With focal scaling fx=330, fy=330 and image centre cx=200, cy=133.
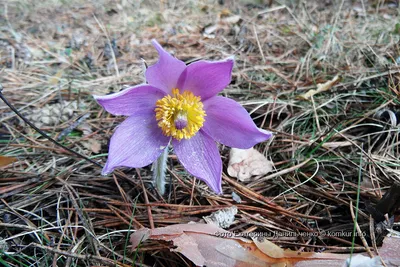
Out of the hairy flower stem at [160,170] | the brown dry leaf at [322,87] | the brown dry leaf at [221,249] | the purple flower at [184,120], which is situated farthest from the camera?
the brown dry leaf at [322,87]

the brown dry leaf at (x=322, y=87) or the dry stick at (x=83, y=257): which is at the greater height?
the brown dry leaf at (x=322, y=87)

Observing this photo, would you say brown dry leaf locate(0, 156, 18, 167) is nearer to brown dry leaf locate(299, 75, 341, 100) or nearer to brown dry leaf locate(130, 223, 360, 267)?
brown dry leaf locate(130, 223, 360, 267)

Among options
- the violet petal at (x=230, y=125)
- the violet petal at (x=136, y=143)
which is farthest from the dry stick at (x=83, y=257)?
the violet petal at (x=230, y=125)

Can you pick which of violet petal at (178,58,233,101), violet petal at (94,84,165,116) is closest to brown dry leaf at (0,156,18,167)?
violet petal at (94,84,165,116)

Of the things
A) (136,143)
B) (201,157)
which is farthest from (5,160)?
(201,157)

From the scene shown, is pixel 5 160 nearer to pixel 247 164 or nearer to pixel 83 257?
pixel 83 257

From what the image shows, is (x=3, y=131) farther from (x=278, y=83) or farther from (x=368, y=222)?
(x=368, y=222)

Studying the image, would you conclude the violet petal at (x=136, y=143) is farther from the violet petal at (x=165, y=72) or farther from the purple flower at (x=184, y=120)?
the violet petal at (x=165, y=72)
